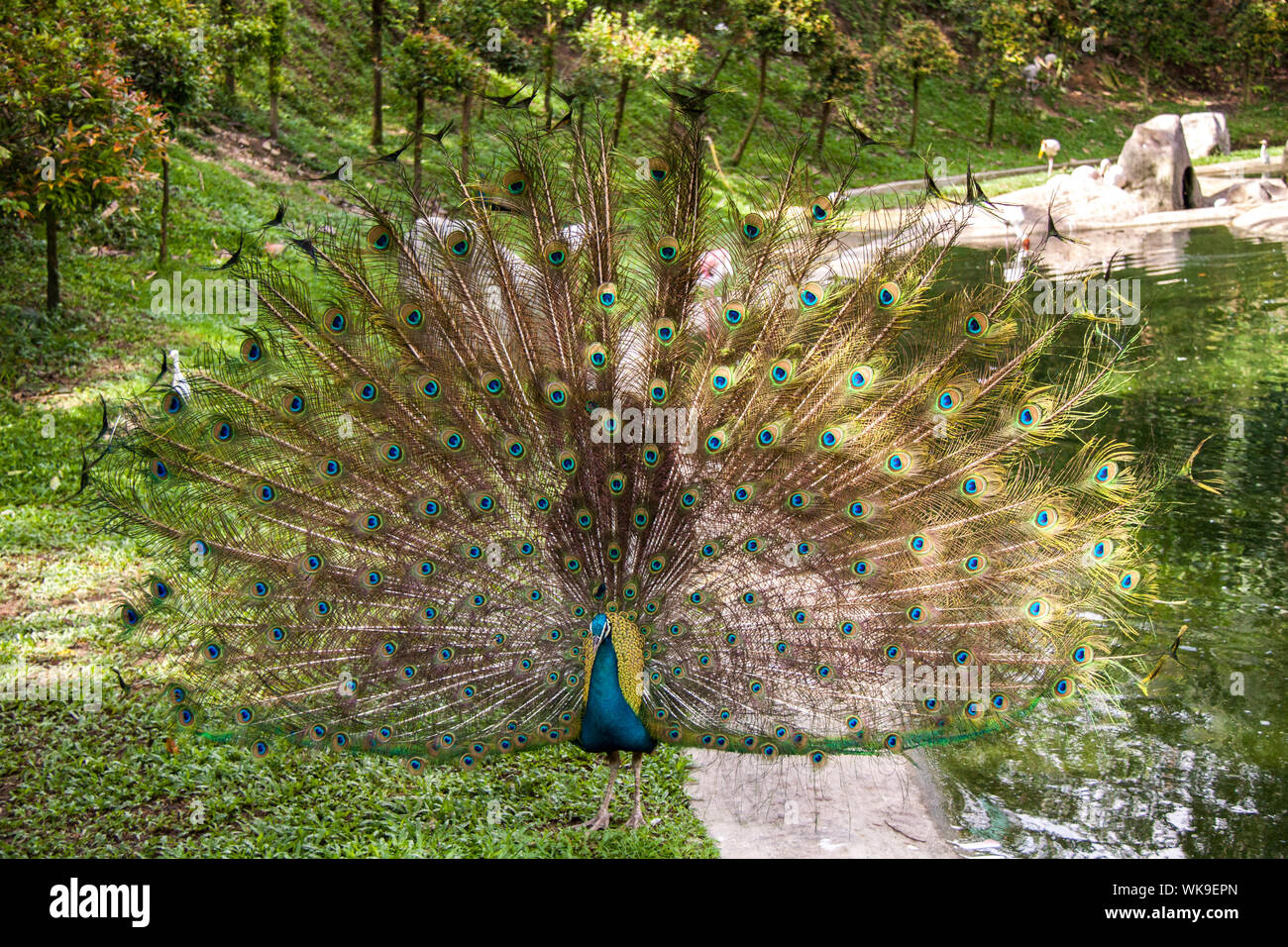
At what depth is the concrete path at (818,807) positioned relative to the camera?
18.9ft

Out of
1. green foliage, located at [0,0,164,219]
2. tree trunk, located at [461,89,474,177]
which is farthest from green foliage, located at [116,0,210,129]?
tree trunk, located at [461,89,474,177]

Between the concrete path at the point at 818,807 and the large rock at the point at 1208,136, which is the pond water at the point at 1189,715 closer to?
the concrete path at the point at 818,807

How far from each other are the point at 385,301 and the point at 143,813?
2.89 metres

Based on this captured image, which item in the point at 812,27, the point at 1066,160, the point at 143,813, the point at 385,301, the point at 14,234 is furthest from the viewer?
the point at 1066,160

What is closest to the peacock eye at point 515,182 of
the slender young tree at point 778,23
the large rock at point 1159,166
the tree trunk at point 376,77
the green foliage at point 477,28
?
the green foliage at point 477,28

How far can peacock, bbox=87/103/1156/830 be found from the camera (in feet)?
16.5

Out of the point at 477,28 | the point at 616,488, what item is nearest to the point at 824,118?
the point at 477,28

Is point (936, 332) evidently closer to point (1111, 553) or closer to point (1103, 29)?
point (1111, 553)

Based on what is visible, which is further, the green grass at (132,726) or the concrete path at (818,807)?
the concrete path at (818,807)

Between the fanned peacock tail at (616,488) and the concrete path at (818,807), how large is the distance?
0.82m

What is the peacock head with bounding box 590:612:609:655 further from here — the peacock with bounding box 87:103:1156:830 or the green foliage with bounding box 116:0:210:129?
the green foliage with bounding box 116:0:210:129

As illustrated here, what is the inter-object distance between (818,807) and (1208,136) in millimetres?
35133

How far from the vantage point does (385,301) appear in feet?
16.4

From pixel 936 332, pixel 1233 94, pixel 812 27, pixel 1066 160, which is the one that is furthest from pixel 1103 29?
pixel 936 332
